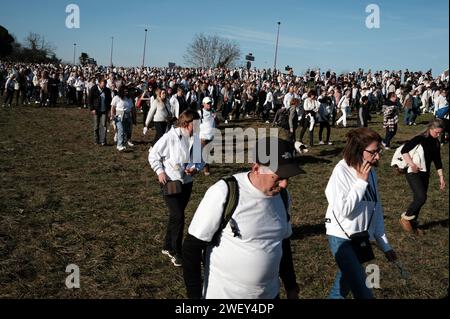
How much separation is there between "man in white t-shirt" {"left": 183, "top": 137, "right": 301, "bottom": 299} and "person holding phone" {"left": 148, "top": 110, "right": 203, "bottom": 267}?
2.48m

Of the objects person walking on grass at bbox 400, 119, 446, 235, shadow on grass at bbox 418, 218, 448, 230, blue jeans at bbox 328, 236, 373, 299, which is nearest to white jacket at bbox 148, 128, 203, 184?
blue jeans at bbox 328, 236, 373, 299

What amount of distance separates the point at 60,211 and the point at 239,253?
19.3ft

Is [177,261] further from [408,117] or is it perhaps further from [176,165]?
[408,117]

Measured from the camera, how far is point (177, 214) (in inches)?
214

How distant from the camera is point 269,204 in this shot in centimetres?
282

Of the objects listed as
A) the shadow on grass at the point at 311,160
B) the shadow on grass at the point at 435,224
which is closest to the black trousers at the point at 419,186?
the shadow on grass at the point at 435,224

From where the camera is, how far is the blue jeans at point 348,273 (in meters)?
3.61

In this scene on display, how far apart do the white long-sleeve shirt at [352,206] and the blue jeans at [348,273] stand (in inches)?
3.5

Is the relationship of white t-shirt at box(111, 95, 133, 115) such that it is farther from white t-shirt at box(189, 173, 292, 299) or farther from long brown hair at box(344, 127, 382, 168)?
white t-shirt at box(189, 173, 292, 299)

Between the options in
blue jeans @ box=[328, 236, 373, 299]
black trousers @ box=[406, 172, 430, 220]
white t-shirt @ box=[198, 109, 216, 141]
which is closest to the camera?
blue jeans @ box=[328, 236, 373, 299]

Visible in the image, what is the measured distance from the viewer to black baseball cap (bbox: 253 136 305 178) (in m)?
2.73

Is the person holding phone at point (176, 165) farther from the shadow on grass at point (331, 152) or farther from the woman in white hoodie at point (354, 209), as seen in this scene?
the shadow on grass at point (331, 152)
